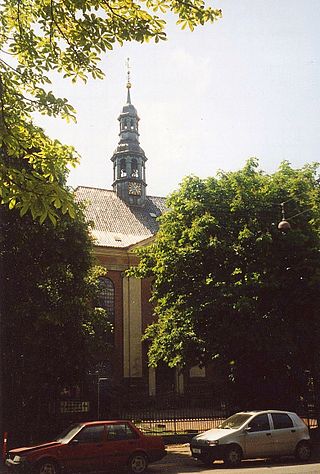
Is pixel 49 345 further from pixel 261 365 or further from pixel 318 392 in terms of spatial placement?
pixel 318 392

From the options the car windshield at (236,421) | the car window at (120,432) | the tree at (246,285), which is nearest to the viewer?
the car window at (120,432)

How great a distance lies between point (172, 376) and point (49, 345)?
20.7m

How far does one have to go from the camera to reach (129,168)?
147 feet

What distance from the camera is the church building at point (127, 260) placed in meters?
35.9

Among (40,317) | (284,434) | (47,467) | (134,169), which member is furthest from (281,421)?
(134,169)

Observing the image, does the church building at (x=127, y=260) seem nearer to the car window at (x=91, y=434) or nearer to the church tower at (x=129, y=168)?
the church tower at (x=129, y=168)

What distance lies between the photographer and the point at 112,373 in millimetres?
35344

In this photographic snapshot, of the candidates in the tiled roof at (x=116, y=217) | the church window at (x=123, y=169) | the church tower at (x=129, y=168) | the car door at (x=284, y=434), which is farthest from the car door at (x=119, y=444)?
the church window at (x=123, y=169)

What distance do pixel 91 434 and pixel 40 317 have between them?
5.19m

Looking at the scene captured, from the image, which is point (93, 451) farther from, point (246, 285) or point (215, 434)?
point (246, 285)

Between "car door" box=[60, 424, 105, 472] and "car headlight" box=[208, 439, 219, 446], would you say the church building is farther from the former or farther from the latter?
"car door" box=[60, 424, 105, 472]

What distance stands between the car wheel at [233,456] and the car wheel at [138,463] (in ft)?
7.57

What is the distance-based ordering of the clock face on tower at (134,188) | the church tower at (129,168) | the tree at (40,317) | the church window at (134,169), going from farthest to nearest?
the church window at (134,169) < the church tower at (129,168) < the clock face on tower at (134,188) < the tree at (40,317)

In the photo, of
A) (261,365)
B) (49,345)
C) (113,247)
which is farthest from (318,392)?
(113,247)
